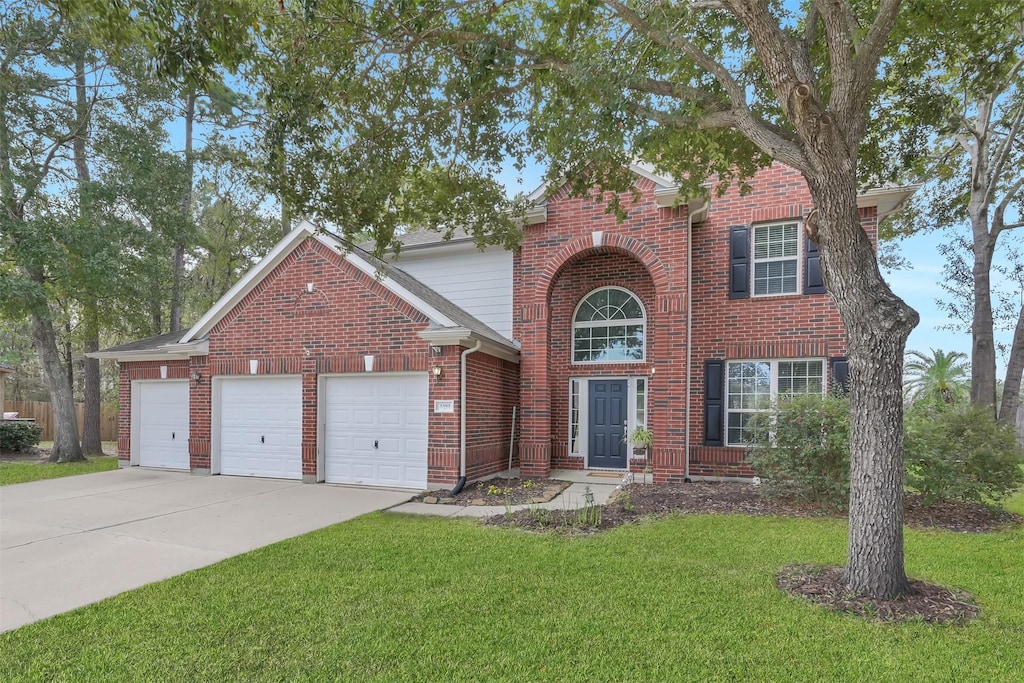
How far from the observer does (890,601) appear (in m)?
4.37

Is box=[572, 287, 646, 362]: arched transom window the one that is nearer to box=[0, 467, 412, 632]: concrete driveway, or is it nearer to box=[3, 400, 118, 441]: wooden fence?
box=[0, 467, 412, 632]: concrete driveway

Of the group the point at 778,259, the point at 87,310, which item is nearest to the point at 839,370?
the point at 778,259

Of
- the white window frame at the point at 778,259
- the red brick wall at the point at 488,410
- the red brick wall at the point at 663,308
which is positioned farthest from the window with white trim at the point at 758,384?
the red brick wall at the point at 488,410

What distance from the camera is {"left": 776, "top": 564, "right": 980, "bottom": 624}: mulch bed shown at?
4.16m

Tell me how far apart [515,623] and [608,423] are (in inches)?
306

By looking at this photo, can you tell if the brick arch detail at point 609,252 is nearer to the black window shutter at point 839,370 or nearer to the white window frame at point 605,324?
the white window frame at point 605,324

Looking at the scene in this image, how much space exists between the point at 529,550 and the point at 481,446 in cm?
447

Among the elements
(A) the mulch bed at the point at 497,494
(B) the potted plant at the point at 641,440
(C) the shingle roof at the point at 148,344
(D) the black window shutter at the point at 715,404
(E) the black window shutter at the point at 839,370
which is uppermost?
(C) the shingle roof at the point at 148,344

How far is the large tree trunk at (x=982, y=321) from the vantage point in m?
13.2

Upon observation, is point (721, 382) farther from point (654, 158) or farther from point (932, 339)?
point (932, 339)

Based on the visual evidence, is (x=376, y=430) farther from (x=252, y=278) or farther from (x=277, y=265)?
(x=252, y=278)

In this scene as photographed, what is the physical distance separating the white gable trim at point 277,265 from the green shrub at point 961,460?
22.9 ft

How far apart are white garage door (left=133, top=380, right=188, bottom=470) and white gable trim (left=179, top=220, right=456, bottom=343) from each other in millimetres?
1566

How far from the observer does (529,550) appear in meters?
5.89
